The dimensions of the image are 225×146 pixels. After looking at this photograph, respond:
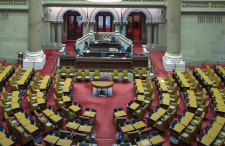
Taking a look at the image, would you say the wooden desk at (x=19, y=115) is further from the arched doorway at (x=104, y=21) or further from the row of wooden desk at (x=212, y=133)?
the arched doorway at (x=104, y=21)

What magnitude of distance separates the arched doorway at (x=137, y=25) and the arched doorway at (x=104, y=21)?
2204 millimetres

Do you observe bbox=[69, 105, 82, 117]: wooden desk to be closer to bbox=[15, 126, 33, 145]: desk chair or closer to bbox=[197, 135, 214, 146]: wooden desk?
bbox=[15, 126, 33, 145]: desk chair

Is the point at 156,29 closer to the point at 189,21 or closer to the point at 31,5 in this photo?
the point at 189,21

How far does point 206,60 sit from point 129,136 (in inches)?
590

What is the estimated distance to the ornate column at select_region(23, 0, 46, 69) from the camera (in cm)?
2343

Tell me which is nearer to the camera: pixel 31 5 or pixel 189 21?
pixel 31 5

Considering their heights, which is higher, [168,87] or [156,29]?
[156,29]

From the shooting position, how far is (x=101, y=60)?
23062 millimetres

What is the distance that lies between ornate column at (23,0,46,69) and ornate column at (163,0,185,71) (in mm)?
10138

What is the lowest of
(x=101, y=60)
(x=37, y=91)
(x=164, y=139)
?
(x=164, y=139)

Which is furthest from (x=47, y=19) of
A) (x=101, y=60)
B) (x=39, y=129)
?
(x=39, y=129)

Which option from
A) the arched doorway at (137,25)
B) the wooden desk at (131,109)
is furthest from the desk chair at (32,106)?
the arched doorway at (137,25)

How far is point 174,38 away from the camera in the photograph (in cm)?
2391

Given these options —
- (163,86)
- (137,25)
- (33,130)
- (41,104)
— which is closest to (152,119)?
(163,86)
